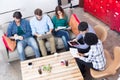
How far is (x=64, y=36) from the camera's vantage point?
13.9 feet

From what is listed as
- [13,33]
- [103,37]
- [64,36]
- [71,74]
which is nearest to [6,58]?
[13,33]

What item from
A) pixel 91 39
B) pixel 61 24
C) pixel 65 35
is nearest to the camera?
pixel 91 39

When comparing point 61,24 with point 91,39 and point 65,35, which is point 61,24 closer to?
point 65,35

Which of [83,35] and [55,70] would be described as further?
[83,35]

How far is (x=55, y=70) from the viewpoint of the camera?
3439mm

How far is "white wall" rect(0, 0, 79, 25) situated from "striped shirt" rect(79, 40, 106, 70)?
259 cm

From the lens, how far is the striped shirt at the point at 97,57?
3.22 m

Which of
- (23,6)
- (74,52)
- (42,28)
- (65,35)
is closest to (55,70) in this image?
(74,52)

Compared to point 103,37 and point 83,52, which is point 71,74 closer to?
point 83,52

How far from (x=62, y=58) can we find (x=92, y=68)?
0.53 metres

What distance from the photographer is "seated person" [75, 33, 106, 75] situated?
3.17 m

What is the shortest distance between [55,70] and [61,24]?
1.19m

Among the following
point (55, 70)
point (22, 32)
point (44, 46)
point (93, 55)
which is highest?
point (22, 32)

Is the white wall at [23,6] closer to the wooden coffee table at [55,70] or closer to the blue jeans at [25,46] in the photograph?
the blue jeans at [25,46]
